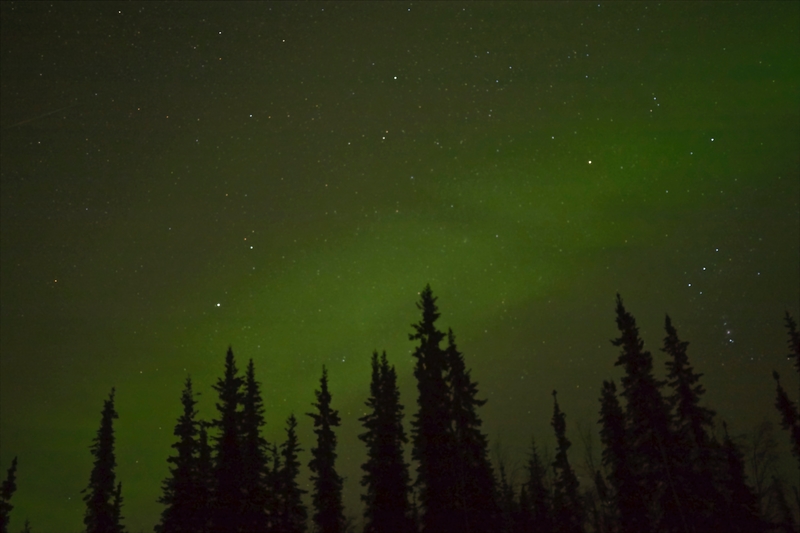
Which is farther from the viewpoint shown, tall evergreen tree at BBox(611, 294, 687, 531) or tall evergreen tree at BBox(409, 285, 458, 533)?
tall evergreen tree at BBox(611, 294, 687, 531)

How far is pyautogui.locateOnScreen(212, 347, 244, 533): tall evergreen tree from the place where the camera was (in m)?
43.0

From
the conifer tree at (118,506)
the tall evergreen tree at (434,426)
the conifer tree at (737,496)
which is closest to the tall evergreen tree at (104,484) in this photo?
the conifer tree at (118,506)

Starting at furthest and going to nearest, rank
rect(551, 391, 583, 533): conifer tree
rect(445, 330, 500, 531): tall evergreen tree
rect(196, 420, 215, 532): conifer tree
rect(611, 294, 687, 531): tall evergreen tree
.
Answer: rect(551, 391, 583, 533): conifer tree, rect(196, 420, 215, 532): conifer tree, rect(611, 294, 687, 531): tall evergreen tree, rect(445, 330, 500, 531): tall evergreen tree

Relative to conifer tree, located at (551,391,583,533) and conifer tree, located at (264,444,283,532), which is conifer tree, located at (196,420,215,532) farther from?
conifer tree, located at (551,391,583,533)

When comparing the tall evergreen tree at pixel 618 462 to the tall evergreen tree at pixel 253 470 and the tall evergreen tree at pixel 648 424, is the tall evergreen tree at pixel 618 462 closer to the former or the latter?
the tall evergreen tree at pixel 648 424

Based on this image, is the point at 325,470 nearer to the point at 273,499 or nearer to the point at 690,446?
the point at 273,499

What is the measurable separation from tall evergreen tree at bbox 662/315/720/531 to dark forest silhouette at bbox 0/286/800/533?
0.08 metres

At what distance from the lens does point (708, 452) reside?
44.2m

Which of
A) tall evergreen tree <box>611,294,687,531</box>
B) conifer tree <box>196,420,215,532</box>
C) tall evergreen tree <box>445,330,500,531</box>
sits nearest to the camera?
tall evergreen tree <box>445,330,500,531</box>

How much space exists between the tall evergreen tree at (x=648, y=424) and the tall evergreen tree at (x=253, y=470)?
25.1 m

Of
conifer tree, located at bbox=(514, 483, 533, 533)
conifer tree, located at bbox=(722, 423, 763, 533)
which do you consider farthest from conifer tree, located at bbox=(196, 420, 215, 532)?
conifer tree, located at bbox=(722, 423, 763, 533)

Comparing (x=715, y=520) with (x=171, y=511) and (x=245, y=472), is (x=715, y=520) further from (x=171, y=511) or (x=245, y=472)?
(x=171, y=511)

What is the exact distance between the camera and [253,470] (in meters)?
44.8

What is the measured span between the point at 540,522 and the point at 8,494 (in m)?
44.6
